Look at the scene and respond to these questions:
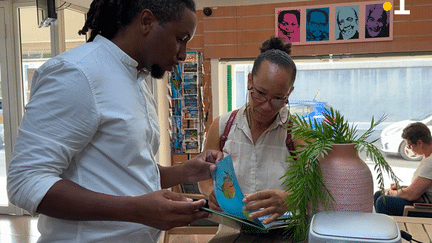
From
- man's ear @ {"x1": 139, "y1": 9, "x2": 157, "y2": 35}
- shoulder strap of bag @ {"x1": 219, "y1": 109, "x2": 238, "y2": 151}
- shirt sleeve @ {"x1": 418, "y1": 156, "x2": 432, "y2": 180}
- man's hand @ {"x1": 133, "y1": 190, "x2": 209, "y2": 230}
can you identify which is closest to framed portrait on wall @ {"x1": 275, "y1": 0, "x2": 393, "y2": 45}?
shirt sleeve @ {"x1": 418, "y1": 156, "x2": 432, "y2": 180}

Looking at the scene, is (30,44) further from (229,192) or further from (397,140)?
(229,192)

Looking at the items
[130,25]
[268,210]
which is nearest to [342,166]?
[268,210]

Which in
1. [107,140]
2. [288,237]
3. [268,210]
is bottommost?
[288,237]

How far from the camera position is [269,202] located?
1.40 meters

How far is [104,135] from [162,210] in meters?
0.24

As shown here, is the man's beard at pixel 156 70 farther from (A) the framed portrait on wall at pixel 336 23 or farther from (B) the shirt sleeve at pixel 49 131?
(A) the framed portrait on wall at pixel 336 23

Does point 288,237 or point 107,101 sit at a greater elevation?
point 107,101

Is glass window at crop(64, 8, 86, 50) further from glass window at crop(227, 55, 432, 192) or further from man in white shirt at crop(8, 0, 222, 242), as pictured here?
man in white shirt at crop(8, 0, 222, 242)

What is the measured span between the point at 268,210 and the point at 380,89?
173 inches

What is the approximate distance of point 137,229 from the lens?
109 cm

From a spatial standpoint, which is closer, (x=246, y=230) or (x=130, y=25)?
(x=130, y=25)

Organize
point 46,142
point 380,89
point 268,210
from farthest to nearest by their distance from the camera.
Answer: point 380,89 → point 268,210 → point 46,142

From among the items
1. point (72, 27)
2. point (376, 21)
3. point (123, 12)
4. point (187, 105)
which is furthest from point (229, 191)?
point (72, 27)

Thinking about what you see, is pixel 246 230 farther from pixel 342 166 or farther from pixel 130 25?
pixel 130 25
